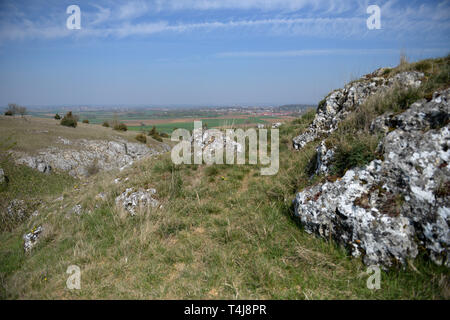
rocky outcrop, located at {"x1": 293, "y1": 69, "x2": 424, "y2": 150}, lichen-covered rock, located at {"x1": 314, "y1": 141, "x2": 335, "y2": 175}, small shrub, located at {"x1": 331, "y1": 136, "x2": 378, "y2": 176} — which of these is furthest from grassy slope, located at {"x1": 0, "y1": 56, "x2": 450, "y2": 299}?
rocky outcrop, located at {"x1": 293, "y1": 69, "x2": 424, "y2": 150}

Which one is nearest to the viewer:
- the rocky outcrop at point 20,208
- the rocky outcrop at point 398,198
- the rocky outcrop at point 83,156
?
the rocky outcrop at point 398,198

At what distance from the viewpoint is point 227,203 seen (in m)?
5.70

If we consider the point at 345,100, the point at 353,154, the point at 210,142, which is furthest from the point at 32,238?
the point at 345,100

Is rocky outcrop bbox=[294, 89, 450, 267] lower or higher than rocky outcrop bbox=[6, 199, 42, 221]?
higher

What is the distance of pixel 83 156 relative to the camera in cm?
2234

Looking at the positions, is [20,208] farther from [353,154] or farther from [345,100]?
[345,100]

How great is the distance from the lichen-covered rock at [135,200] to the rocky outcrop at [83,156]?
33.0ft

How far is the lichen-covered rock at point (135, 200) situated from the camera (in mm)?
5906

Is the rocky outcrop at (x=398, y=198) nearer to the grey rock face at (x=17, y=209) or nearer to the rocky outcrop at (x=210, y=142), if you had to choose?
the rocky outcrop at (x=210, y=142)

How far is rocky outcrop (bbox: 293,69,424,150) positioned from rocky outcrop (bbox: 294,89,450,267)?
217cm

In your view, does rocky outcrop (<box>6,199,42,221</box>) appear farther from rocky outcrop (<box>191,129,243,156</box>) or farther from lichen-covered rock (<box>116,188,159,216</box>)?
rocky outcrop (<box>191,129,243,156</box>)

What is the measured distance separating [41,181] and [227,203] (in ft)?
56.7

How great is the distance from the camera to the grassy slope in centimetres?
310

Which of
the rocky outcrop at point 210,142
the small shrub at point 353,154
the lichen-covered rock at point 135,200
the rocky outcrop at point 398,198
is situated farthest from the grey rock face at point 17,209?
the small shrub at point 353,154
